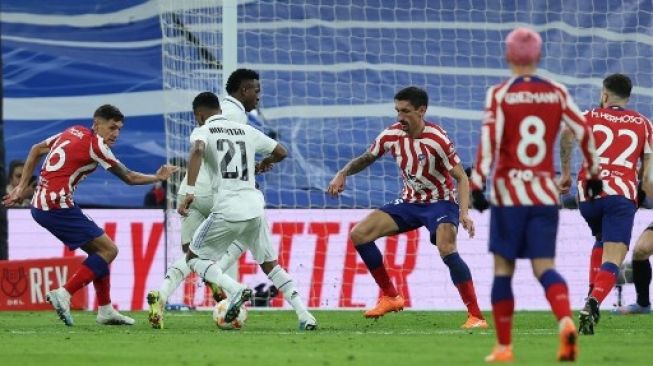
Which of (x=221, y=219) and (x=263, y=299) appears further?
(x=263, y=299)

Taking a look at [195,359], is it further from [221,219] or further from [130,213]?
[130,213]

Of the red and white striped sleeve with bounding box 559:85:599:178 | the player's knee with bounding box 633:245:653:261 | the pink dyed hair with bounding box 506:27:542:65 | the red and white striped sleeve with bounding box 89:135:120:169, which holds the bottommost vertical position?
the player's knee with bounding box 633:245:653:261

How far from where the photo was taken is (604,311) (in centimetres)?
1736

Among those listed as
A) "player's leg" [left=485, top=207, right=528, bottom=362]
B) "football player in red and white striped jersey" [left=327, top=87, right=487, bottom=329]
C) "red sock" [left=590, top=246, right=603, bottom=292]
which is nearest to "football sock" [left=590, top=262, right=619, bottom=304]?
"red sock" [left=590, top=246, right=603, bottom=292]

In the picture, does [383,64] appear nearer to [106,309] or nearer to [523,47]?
[106,309]

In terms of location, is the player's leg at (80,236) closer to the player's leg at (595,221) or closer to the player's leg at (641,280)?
the player's leg at (595,221)

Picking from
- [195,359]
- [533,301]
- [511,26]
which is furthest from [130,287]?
[195,359]

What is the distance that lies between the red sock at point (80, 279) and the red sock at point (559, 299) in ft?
19.8

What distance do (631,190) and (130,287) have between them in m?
6.99

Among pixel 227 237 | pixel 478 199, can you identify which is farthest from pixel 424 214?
pixel 478 199

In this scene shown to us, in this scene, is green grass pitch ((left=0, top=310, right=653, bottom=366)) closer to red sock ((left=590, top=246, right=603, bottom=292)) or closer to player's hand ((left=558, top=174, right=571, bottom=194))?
red sock ((left=590, top=246, right=603, bottom=292))

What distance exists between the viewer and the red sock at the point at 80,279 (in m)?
14.6

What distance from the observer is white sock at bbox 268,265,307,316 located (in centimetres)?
1346

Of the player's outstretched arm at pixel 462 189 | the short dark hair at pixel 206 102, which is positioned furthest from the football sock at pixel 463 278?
the short dark hair at pixel 206 102
